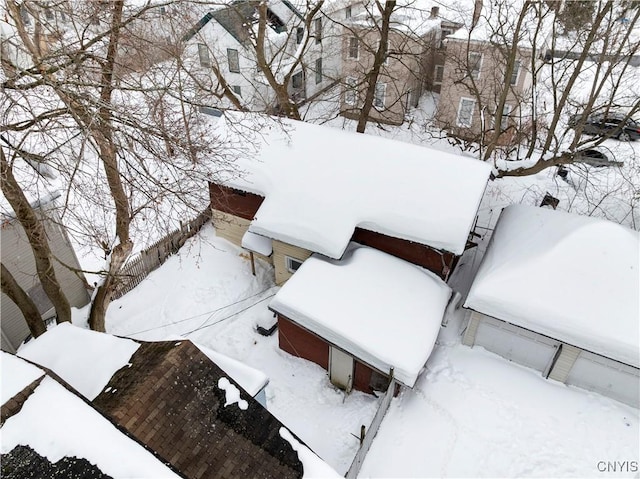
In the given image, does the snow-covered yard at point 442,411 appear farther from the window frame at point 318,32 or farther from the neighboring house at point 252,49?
the neighboring house at point 252,49

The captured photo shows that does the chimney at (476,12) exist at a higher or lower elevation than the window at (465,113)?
higher

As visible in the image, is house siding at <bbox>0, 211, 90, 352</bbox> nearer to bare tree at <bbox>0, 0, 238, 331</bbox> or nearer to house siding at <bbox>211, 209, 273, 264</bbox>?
bare tree at <bbox>0, 0, 238, 331</bbox>

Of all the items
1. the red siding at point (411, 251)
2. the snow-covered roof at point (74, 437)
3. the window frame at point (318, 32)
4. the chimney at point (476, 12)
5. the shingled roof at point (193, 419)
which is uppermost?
the chimney at point (476, 12)

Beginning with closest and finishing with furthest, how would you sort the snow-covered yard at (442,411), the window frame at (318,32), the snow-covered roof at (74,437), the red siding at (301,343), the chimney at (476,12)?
the snow-covered roof at (74,437) < the snow-covered yard at (442,411) < the red siding at (301,343) < the chimney at (476,12) < the window frame at (318,32)

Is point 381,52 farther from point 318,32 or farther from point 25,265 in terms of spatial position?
point 25,265

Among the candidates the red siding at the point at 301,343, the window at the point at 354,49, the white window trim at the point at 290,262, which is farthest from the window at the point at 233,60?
the red siding at the point at 301,343

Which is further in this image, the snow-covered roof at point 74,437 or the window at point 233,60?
the window at point 233,60

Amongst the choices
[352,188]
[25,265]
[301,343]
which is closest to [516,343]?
[301,343]
